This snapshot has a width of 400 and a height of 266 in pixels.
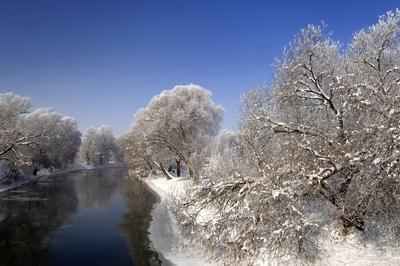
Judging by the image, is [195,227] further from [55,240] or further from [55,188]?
[55,188]

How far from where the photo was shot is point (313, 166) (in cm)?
1388

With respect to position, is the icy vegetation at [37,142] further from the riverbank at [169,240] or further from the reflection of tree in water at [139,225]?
the riverbank at [169,240]

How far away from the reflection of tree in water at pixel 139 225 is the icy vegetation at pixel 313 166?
399 cm

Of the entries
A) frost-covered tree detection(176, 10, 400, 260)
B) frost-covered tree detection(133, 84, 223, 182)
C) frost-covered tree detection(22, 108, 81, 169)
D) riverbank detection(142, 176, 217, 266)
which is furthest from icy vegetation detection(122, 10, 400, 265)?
frost-covered tree detection(22, 108, 81, 169)

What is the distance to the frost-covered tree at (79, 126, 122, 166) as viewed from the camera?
339ft

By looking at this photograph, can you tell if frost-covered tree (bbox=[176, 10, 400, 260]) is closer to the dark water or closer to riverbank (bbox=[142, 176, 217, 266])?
riverbank (bbox=[142, 176, 217, 266])

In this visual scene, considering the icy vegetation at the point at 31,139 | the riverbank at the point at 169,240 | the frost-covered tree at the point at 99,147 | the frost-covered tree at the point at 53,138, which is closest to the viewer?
the riverbank at the point at 169,240

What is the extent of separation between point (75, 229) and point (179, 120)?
26.1m

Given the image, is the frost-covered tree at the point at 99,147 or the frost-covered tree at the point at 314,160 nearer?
the frost-covered tree at the point at 314,160

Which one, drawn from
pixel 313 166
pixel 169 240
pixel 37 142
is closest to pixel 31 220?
pixel 169 240

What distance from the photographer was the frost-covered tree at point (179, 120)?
47.9m

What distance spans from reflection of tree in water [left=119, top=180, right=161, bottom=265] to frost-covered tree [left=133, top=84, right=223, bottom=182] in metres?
8.12

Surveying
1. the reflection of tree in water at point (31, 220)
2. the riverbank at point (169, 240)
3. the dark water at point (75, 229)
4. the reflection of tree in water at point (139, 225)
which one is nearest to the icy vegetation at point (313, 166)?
the riverbank at point (169, 240)

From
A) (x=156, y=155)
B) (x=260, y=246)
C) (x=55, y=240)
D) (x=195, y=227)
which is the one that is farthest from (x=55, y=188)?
(x=260, y=246)
